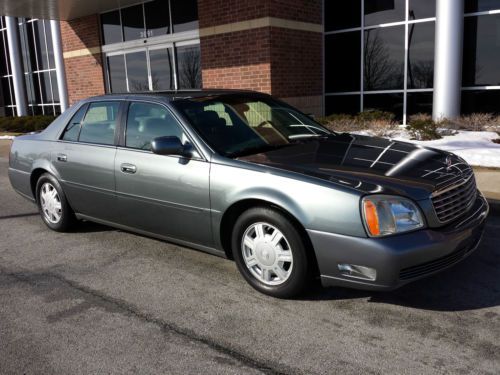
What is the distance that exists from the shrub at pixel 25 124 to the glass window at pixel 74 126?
43.4 ft

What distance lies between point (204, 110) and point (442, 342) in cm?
282

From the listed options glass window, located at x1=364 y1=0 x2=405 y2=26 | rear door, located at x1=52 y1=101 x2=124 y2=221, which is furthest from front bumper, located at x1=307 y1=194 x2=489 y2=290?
glass window, located at x1=364 y1=0 x2=405 y2=26

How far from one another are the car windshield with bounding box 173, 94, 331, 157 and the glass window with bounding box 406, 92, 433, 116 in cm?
746

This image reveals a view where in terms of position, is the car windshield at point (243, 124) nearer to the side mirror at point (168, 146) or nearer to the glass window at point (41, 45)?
the side mirror at point (168, 146)

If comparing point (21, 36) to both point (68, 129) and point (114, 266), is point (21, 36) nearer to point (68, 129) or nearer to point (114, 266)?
point (68, 129)

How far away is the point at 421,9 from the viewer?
11594mm

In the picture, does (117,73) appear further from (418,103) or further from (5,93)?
(5,93)

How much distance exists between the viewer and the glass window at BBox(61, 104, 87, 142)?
5.55 m

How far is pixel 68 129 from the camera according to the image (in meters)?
5.66

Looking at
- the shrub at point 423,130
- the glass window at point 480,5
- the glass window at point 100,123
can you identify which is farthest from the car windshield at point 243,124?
the glass window at point 480,5

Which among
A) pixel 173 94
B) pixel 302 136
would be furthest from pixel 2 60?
pixel 302 136

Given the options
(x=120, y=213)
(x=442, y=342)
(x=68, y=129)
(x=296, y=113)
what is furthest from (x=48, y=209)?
(x=442, y=342)

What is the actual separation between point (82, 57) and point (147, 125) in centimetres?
1425

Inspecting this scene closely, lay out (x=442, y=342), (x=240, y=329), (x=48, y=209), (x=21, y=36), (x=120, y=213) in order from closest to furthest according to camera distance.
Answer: (x=442, y=342)
(x=240, y=329)
(x=120, y=213)
(x=48, y=209)
(x=21, y=36)
